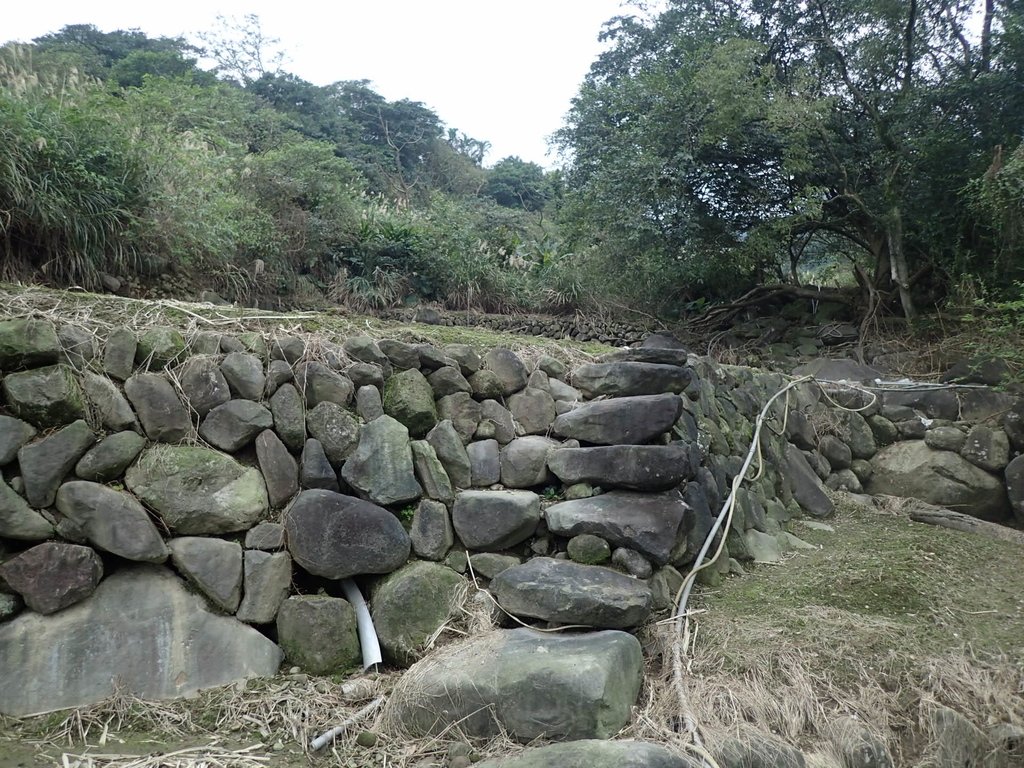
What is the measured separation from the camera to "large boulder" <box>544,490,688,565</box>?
3398 millimetres

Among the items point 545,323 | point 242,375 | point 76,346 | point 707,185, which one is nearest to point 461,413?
point 242,375

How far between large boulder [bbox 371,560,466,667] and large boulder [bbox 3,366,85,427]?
148 centimetres

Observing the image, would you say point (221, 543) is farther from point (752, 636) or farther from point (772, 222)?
point (772, 222)

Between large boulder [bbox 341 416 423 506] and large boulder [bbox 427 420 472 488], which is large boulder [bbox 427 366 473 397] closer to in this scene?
large boulder [bbox 427 420 472 488]

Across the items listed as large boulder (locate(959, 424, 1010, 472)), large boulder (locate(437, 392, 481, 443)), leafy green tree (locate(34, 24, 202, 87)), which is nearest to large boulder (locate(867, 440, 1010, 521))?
large boulder (locate(959, 424, 1010, 472))

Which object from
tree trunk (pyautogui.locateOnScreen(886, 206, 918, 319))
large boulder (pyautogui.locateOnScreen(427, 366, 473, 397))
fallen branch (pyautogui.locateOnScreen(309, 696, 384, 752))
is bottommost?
fallen branch (pyautogui.locateOnScreen(309, 696, 384, 752))

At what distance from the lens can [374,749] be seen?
2654 millimetres

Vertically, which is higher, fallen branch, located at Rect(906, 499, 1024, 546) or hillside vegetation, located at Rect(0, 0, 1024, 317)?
hillside vegetation, located at Rect(0, 0, 1024, 317)

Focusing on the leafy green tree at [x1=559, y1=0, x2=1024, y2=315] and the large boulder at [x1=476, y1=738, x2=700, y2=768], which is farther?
the leafy green tree at [x1=559, y1=0, x2=1024, y2=315]

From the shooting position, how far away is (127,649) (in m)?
2.73

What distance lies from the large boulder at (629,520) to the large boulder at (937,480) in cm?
287

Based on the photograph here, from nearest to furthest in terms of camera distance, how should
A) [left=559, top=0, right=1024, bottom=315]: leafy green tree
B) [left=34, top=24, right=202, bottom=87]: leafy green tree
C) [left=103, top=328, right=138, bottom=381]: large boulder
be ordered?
[left=103, top=328, right=138, bottom=381]: large boulder
[left=559, top=0, right=1024, bottom=315]: leafy green tree
[left=34, top=24, right=202, bottom=87]: leafy green tree

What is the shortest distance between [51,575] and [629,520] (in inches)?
94.6

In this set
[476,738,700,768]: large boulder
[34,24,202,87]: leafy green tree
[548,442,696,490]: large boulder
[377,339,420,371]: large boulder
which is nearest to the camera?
[476,738,700,768]: large boulder
